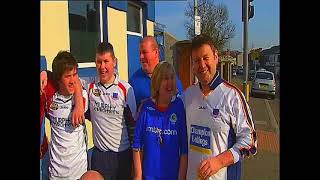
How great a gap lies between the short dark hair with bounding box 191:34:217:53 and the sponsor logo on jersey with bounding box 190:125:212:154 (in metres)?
0.34

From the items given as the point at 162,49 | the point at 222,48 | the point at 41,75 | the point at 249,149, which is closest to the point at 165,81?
the point at 162,49

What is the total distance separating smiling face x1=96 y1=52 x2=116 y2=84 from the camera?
65.7 inches

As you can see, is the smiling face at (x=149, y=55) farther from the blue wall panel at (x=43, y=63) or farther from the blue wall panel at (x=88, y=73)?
the blue wall panel at (x=43, y=63)

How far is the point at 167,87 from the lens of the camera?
1.64 meters

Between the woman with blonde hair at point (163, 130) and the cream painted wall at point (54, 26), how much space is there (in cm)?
43

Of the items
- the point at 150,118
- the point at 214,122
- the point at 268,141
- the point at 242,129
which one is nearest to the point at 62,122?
the point at 150,118

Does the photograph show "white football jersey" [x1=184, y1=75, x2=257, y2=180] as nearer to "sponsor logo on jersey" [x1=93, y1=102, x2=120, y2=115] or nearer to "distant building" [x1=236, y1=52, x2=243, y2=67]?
"distant building" [x1=236, y1=52, x2=243, y2=67]

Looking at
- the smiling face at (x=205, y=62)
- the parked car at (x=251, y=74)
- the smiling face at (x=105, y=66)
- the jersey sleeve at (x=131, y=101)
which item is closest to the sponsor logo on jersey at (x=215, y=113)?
the smiling face at (x=205, y=62)

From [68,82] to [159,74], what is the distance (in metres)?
0.42

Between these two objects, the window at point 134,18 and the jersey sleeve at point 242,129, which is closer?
the jersey sleeve at point 242,129

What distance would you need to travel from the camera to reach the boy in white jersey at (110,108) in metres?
1.68

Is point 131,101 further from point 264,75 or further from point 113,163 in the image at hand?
point 264,75
